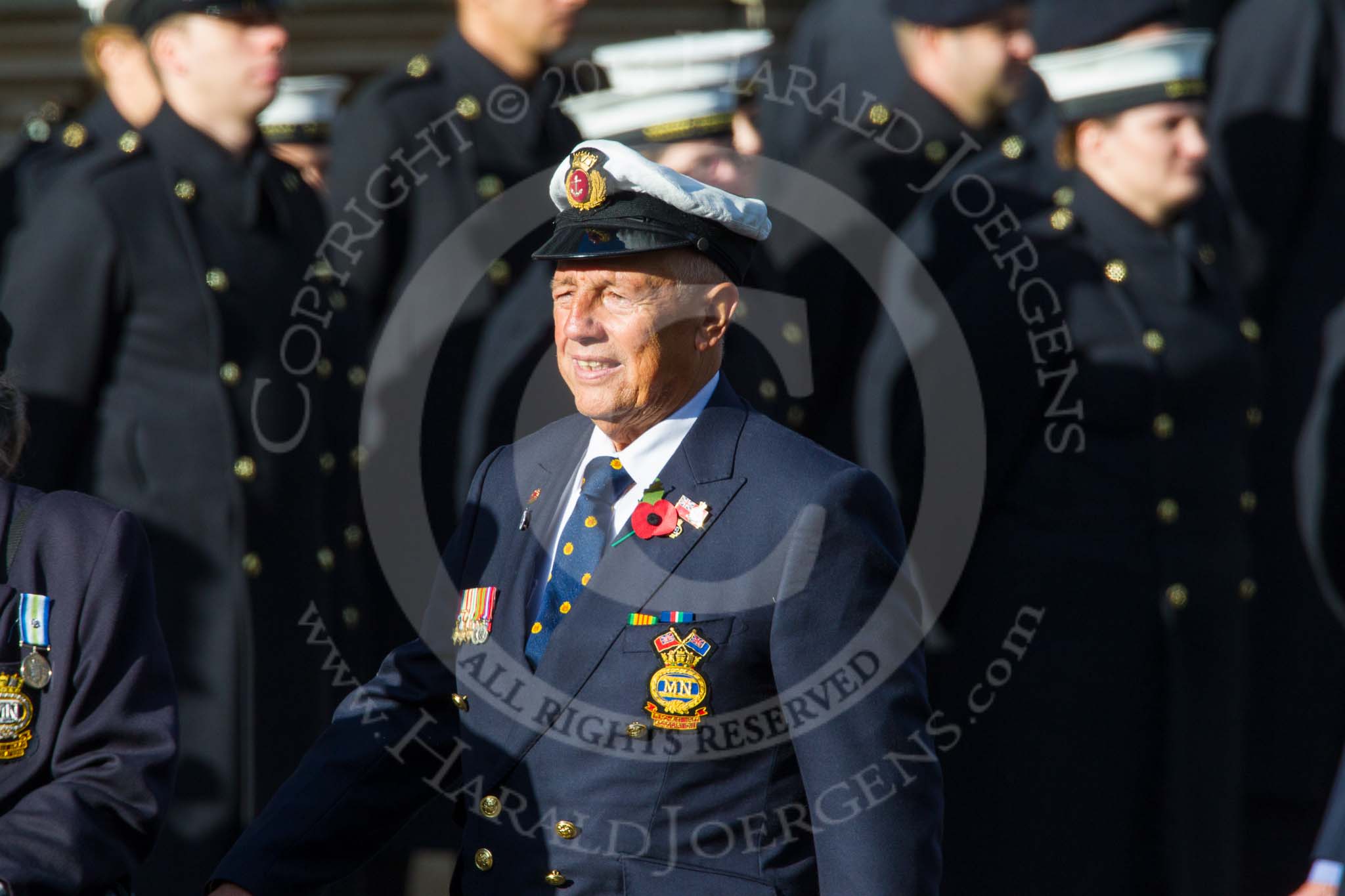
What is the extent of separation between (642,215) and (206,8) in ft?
7.40

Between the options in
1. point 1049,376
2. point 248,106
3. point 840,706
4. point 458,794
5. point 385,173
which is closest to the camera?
point 840,706

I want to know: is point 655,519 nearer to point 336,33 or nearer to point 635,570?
point 635,570

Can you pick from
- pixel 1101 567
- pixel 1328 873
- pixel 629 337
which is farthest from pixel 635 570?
pixel 1101 567

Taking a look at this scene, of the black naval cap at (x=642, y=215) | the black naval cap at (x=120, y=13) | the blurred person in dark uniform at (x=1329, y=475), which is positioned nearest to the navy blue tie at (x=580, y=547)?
the black naval cap at (x=642, y=215)

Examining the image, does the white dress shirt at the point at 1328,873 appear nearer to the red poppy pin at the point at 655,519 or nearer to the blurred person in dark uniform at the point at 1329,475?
the blurred person in dark uniform at the point at 1329,475

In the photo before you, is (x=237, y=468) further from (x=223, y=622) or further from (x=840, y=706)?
(x=840, y=706)

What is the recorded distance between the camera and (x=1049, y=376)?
432 cm

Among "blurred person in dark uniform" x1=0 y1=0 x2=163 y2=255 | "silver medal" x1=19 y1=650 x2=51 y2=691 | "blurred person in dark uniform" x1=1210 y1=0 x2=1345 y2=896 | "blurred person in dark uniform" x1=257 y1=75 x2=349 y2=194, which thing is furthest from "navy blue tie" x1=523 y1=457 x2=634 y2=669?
"blurred person in dark uniform" x1=257 y1=75 x2=349 y2=194

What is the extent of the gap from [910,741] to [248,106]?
282cm

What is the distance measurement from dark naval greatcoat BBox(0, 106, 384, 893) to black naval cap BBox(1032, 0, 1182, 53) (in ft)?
6.33

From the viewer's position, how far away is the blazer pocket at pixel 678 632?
104 inches

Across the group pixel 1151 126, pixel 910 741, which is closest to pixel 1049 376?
pixel 1151 126

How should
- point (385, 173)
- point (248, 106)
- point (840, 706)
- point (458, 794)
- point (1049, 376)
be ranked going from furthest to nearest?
point (385, 173) < point (248, 106) < point (1049, 376) < point (458, 794) < point (840, 706)

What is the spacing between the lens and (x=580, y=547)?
280 centimetres
